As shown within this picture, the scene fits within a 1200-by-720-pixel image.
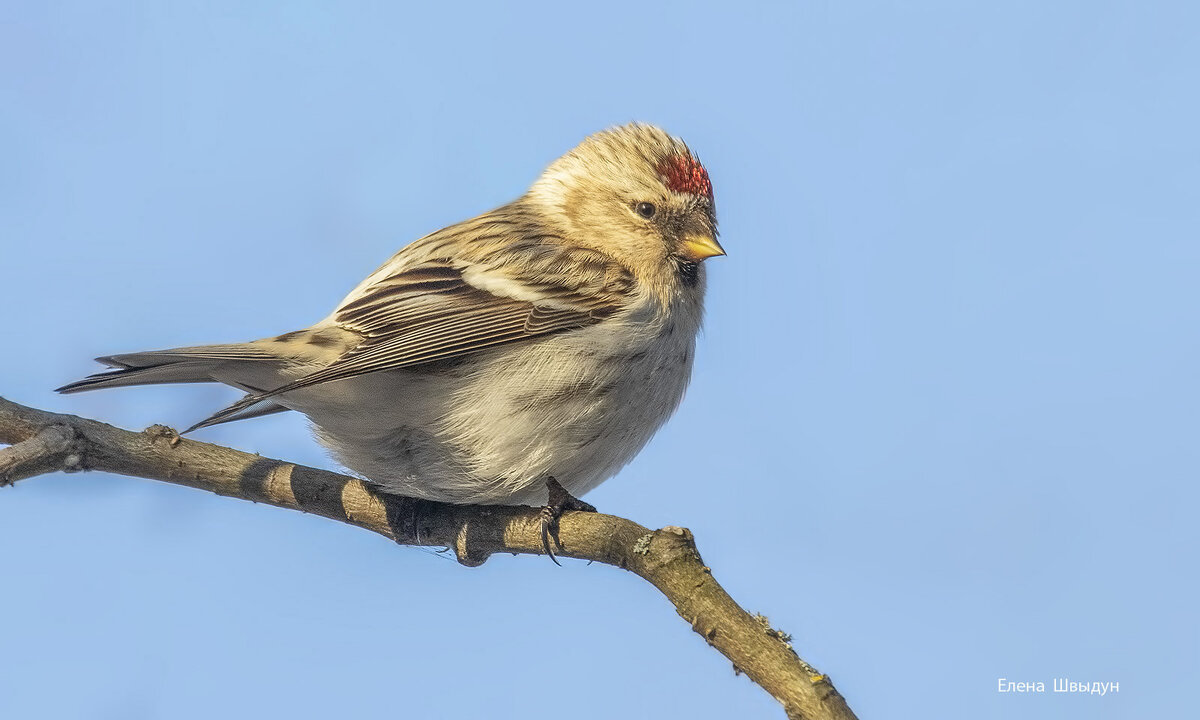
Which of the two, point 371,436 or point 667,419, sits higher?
point 667,419

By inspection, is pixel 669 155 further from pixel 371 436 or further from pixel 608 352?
pixel 371 436

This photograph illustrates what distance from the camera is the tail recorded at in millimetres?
3154

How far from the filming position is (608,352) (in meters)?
3.77

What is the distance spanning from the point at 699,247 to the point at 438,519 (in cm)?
136

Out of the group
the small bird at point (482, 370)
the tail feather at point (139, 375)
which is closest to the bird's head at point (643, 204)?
the small bird at point (482, 370)

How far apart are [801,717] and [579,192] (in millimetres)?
2743

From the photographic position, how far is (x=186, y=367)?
331cm

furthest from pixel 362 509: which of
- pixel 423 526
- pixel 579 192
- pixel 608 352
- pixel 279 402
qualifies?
pixel 579 192

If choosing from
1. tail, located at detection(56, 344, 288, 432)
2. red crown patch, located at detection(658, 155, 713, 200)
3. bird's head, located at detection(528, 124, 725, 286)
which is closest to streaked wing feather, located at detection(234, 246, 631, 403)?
tail, located at detection(56, 344, 288, 432)

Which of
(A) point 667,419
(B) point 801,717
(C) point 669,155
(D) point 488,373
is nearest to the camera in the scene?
(B) point 801,717

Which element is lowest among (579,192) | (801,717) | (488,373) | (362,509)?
(801,717)

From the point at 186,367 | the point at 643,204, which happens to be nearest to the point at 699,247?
A: the point at 643,204

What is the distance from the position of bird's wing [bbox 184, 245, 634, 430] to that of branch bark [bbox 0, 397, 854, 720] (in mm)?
397

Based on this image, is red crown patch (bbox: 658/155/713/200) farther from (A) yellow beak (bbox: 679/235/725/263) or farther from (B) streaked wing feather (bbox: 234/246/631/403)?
(B) streaked wing feather (bbox: 234/246/631/403)
